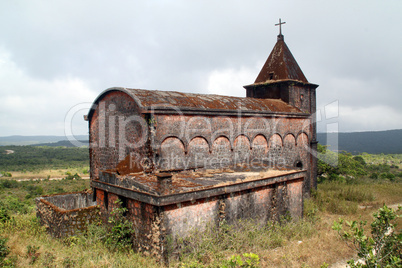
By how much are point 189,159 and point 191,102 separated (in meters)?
2.25

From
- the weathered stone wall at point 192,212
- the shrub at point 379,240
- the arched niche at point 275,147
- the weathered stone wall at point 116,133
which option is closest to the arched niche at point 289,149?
the arched niche at point 275,147

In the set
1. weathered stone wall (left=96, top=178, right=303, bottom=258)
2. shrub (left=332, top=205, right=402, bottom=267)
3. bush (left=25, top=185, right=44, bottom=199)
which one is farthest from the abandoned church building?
bush (left=25, top=185, right=44, bottom=199)

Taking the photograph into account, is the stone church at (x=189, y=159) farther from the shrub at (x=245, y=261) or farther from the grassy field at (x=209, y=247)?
the shrub at (x=245, y=261)

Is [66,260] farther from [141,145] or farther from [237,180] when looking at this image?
[237,180]

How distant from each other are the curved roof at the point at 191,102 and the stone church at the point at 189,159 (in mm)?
43

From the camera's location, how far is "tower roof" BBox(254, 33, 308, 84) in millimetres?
18016

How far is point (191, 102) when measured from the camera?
1162 centimetres

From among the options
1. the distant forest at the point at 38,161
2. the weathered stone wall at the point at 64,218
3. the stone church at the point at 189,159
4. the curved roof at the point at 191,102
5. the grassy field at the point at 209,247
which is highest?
the curved roof at the point at 191,102

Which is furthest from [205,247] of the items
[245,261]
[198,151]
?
[198,151]

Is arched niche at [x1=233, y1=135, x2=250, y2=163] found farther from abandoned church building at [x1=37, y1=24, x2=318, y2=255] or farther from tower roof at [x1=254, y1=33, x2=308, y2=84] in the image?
tower roof at [x1=254, y1=33, x2=308, y2=84]

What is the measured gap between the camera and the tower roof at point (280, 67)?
18016mm

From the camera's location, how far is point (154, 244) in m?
7.50

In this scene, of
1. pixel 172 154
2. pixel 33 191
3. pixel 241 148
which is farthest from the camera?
pixel 33 191

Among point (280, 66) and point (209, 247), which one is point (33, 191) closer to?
point (280, 66)
